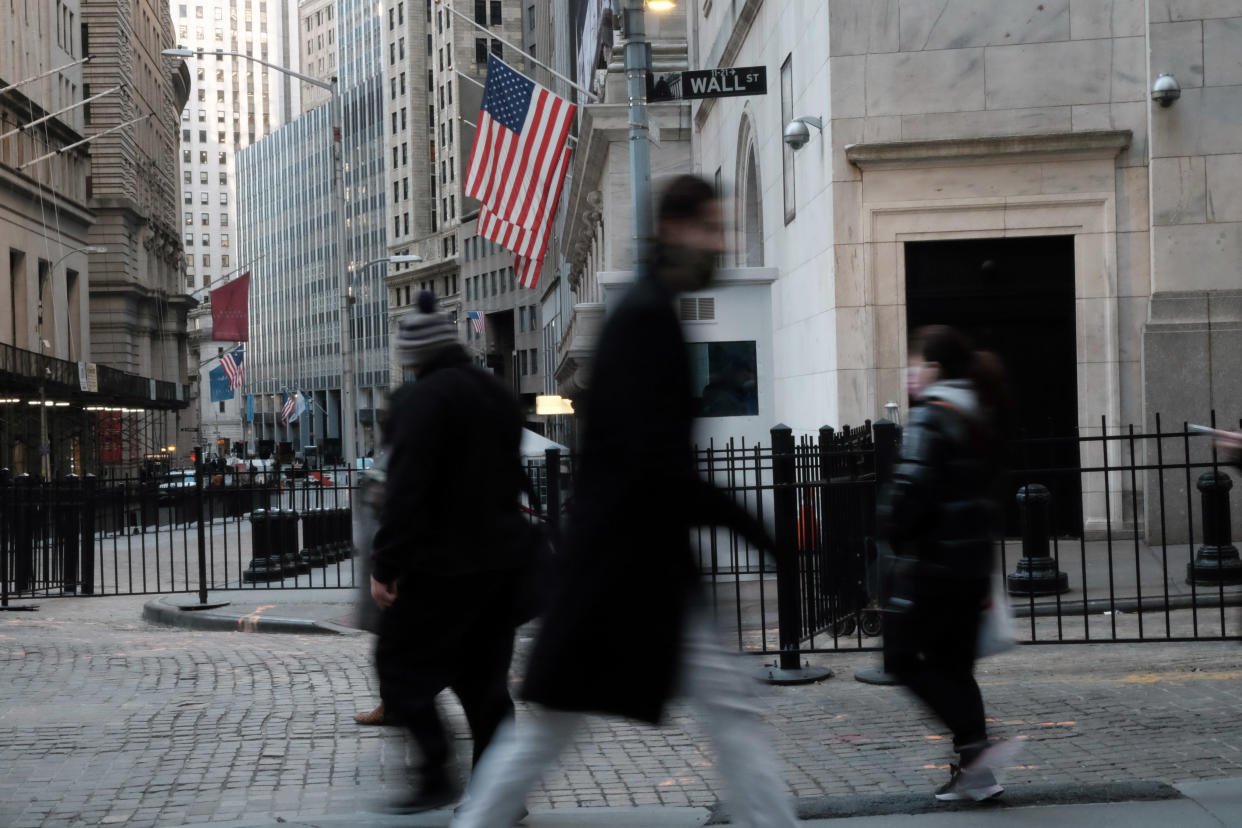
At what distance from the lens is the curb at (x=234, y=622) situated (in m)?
12.8

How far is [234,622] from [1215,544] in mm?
8555

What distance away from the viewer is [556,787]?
6176 millimetres

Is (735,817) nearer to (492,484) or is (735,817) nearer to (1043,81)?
(492,484)

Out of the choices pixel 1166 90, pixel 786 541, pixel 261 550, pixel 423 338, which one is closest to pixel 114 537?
pixel 261 550

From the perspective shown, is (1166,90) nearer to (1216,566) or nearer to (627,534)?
(1216,566)

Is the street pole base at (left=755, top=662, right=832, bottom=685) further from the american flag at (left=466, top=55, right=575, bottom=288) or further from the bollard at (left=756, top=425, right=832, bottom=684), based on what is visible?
the american flag at (left=466, top=55, right=575, bottom=288)

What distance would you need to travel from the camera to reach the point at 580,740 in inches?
274

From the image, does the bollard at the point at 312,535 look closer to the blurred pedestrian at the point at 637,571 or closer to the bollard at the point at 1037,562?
the bollard at the point at 1037,562

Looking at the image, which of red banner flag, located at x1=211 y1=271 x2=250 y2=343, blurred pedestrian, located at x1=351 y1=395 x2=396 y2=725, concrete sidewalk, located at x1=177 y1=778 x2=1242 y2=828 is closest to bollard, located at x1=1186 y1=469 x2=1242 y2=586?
concrete sidewalk, located at x1=177 y1=778 x2=1242 y2=828

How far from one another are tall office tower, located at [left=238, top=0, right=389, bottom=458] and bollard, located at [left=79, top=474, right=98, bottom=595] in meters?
111

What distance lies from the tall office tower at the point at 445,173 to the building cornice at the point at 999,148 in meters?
82.2

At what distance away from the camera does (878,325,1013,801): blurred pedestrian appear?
5371mm

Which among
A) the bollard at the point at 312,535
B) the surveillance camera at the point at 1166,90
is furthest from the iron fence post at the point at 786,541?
the bollard at the point at 312,535

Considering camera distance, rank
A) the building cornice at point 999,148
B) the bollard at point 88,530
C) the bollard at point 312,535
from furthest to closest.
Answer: the bollard at point 312,535
the building cornice at point 999,148
the bollard at point 88,530
